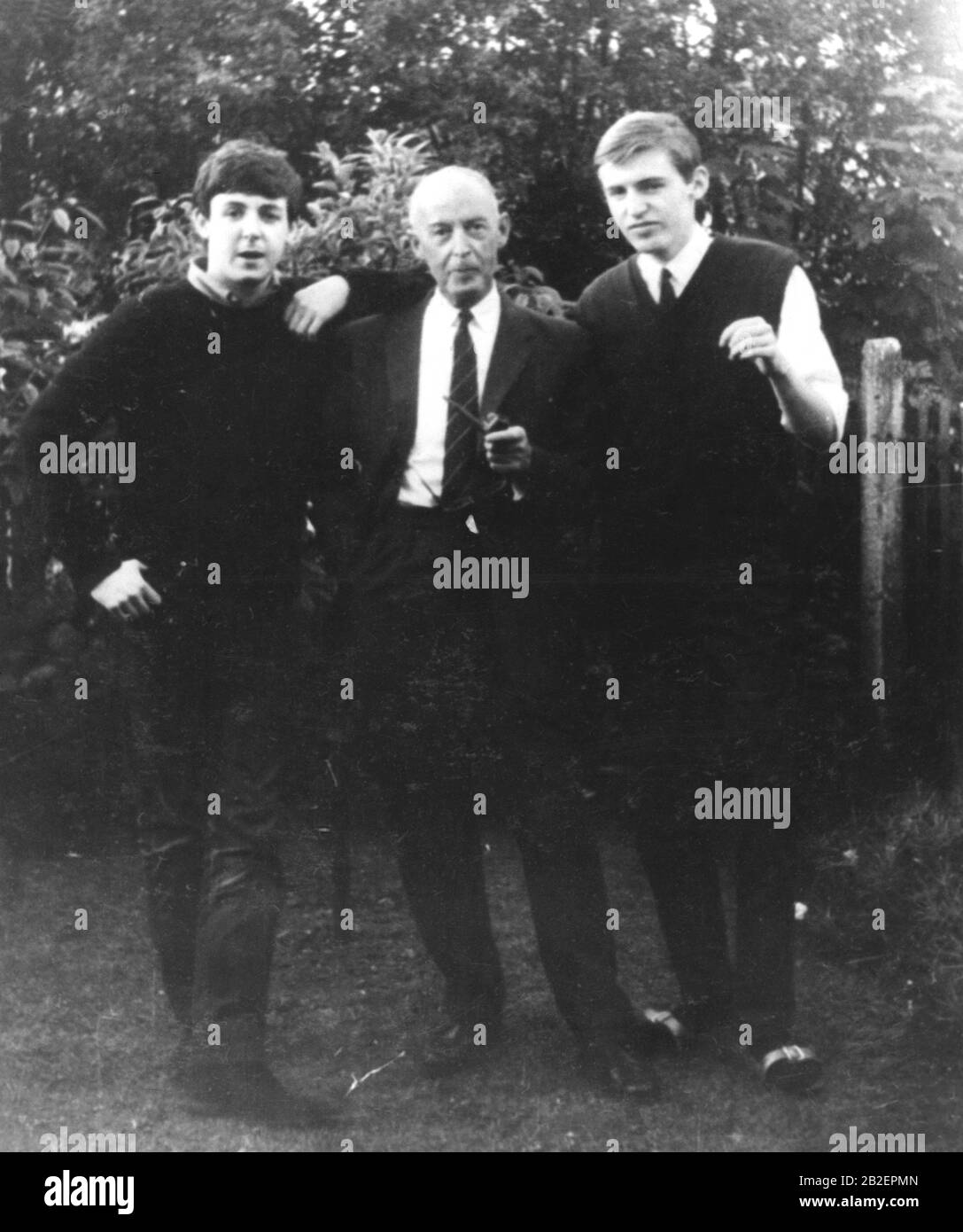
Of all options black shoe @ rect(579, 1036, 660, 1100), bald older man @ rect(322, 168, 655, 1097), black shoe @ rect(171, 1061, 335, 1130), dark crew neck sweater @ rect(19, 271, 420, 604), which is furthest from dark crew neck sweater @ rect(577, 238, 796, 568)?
black shoe @ rect(171, 1061, 335, 1130)

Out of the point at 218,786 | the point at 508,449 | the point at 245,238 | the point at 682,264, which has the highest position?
the point at 245,238

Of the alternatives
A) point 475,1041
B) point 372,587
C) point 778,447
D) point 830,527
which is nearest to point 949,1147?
point 475,1041

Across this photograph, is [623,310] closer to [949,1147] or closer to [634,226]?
[634,226]

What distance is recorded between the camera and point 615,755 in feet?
13.1

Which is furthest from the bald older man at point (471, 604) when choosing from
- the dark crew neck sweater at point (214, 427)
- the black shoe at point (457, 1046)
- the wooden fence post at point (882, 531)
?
the wooden fence post at point (882, 531)

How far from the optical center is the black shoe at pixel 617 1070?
3.93 m

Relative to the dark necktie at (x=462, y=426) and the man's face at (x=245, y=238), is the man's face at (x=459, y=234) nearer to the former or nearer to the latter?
the dark necktie at (x=462, y=426)

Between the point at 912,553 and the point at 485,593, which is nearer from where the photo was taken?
the point at 485,593

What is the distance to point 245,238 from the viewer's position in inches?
156

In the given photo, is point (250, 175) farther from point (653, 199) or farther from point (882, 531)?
point (882, 531)

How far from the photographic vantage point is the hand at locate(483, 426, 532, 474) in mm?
3902

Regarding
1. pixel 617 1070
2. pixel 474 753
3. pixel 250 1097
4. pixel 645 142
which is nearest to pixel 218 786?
pixel 474 753

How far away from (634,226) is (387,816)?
6.22 ft

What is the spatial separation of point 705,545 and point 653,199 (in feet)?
3.38
